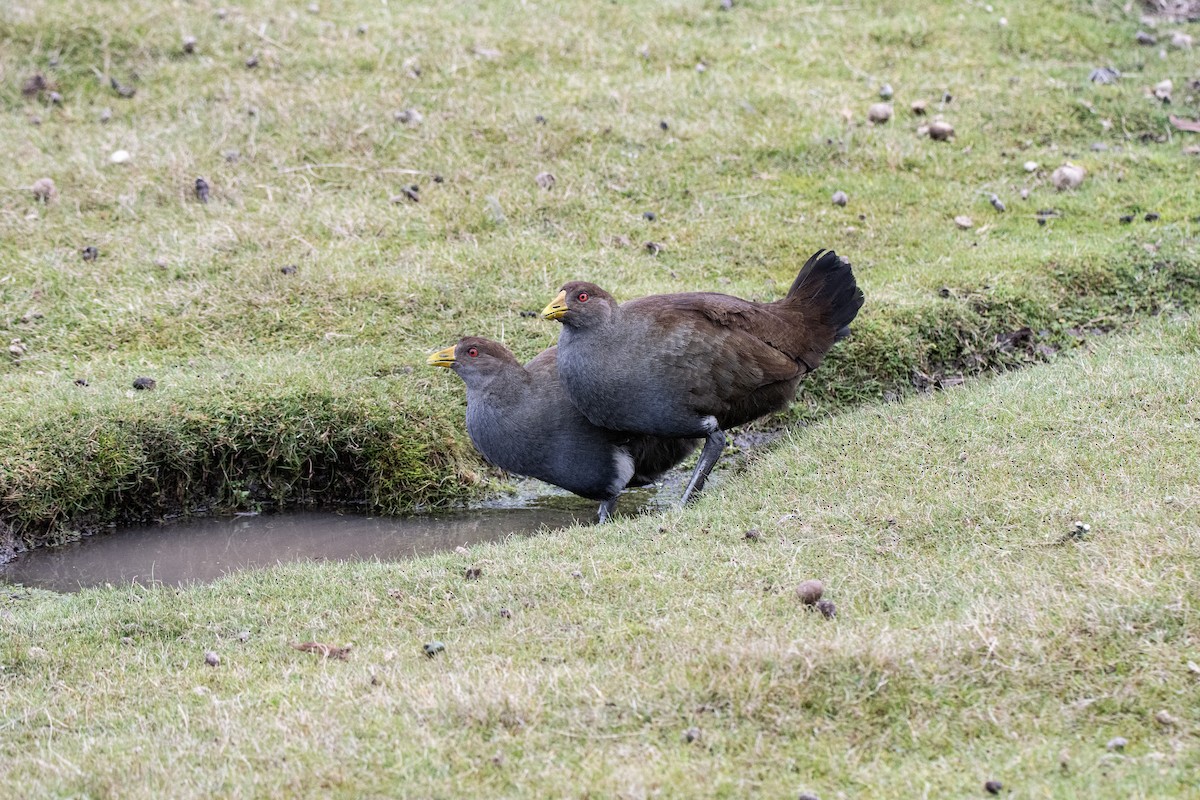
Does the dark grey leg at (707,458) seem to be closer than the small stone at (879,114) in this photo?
Yes

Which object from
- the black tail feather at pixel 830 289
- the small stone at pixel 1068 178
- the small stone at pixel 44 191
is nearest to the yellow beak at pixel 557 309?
the black tail feather at pixel 830 289

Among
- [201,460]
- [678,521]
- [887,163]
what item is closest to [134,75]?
[201,460]

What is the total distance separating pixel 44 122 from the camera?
39.0 ft

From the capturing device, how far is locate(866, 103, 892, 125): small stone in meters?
11.8

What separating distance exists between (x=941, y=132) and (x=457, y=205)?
436cm

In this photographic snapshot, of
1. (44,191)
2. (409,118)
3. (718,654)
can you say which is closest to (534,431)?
(718,654)

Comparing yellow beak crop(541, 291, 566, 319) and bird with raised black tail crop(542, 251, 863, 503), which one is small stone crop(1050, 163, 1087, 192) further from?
yellow beak crop(541, 291, 566, 319)

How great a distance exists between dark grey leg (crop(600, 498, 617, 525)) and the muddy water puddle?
6.7 inches

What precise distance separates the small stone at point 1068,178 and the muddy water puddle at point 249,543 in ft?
17.6

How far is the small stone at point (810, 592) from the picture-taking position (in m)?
5.50

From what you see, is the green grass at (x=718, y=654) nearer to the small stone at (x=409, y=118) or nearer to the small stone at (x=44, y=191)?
the small stone at (x=44, y=191)

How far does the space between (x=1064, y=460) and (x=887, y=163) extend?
5.08 metres

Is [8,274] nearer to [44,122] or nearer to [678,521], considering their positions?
[44,122]

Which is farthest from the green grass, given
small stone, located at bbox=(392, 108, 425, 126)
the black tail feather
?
small stone, located at bbox=(392, 108, 425, 126)
